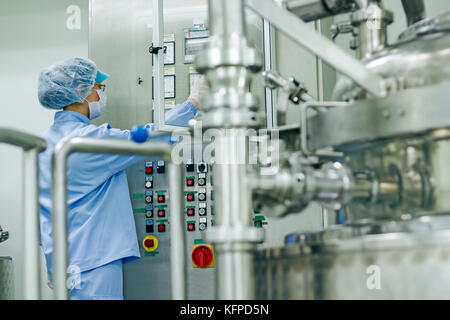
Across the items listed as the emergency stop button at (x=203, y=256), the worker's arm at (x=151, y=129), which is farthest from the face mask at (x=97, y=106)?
the emergency stop button at (x=203, y=256)

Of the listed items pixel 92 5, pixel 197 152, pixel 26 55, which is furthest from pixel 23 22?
pixel 197 152

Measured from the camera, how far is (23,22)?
2967mm

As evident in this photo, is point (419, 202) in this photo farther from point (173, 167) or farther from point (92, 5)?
point (92, 5)

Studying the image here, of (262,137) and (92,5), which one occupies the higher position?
(92,5)

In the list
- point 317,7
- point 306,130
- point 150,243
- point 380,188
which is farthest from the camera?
point 150,243

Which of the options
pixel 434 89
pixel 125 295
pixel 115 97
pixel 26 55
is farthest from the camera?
pixel 26 55

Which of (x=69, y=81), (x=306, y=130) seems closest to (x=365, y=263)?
(x=306, y=130)

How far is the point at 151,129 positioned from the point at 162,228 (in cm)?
35

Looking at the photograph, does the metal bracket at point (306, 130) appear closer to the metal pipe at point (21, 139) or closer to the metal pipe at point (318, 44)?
the metal pipe at point (318, 44)

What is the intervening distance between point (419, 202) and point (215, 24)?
1.25 feet

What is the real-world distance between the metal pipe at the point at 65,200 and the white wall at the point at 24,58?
202cm

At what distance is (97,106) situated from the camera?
225 centimetres

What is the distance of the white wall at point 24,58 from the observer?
114 inches

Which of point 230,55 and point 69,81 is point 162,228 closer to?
point 69,81
